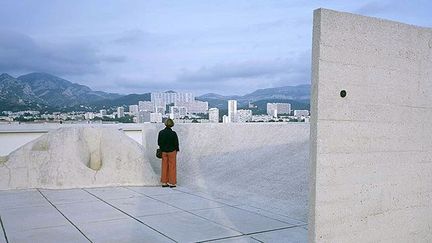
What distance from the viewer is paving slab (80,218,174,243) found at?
5.48 metres

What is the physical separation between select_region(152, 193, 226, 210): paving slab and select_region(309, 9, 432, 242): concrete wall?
3.97m

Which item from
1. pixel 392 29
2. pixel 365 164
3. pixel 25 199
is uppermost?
pixel 392 29

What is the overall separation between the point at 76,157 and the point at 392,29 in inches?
338

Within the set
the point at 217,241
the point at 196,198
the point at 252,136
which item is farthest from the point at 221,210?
the point at 252,136

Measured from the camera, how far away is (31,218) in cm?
671

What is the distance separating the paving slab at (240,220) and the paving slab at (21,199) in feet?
11.4

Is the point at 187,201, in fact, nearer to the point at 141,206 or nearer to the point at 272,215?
the point at 141,206

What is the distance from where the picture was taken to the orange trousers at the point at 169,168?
10.3 meters

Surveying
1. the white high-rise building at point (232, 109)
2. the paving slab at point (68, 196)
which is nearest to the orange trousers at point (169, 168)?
the paving slab at point (68, 196)

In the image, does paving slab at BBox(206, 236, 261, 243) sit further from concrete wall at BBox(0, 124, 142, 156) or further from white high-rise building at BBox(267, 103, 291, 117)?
white high-rise building at BBox(267, 103, 291, 117)

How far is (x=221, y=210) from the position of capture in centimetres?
739

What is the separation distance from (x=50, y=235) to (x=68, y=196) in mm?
3314

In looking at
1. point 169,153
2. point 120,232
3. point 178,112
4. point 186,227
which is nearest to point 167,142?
point 169,153

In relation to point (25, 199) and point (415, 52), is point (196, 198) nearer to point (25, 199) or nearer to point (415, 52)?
point (25, 199)
